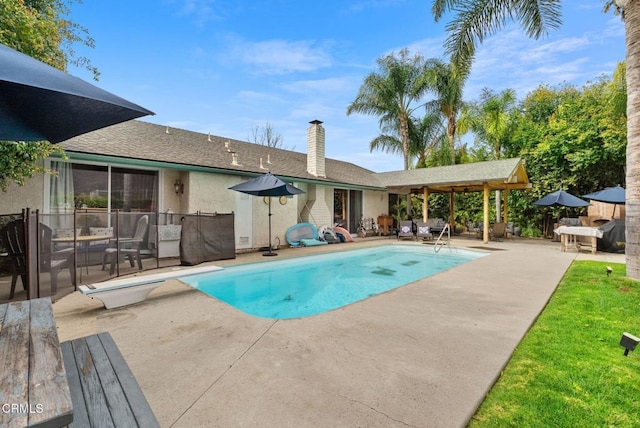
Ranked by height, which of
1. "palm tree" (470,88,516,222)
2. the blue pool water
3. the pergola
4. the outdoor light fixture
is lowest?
the blue pool water

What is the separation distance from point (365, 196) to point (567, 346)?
14.6 metres

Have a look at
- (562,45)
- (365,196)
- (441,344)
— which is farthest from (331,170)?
(441,344)

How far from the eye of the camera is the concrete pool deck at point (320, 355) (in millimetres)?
2330

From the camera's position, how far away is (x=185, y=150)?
11.0 metres

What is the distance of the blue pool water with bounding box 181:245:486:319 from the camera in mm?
6061

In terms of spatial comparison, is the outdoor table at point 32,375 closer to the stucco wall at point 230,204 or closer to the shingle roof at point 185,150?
the shingle roof at point 185,150

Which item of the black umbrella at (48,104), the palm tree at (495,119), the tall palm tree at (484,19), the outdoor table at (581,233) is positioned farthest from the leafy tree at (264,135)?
the black umbrella at (48,104)

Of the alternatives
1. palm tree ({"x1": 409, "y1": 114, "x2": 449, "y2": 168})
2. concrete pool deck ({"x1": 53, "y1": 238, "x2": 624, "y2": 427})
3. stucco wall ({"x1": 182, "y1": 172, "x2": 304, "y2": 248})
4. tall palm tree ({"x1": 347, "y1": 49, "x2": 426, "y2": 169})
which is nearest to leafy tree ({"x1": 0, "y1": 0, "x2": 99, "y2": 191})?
concrete pool deck ({"x1": 53, "y1": 238, "x2": 624, "y2": 427})

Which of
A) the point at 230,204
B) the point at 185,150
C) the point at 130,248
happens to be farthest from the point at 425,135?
the point at 130,248

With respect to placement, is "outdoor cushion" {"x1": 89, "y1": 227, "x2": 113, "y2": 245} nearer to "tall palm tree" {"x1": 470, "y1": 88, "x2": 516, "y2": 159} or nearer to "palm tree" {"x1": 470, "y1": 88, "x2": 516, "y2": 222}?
"palm tree" {"x1": 470, "y1": 88, "x2": 516, "y2": 222}

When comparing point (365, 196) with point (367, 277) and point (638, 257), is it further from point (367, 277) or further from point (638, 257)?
point (638, 257)

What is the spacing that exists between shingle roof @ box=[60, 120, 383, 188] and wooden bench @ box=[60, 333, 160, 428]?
24.1 feet

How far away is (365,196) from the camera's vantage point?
17.8m

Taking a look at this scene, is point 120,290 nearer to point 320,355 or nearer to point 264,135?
point 320,355
